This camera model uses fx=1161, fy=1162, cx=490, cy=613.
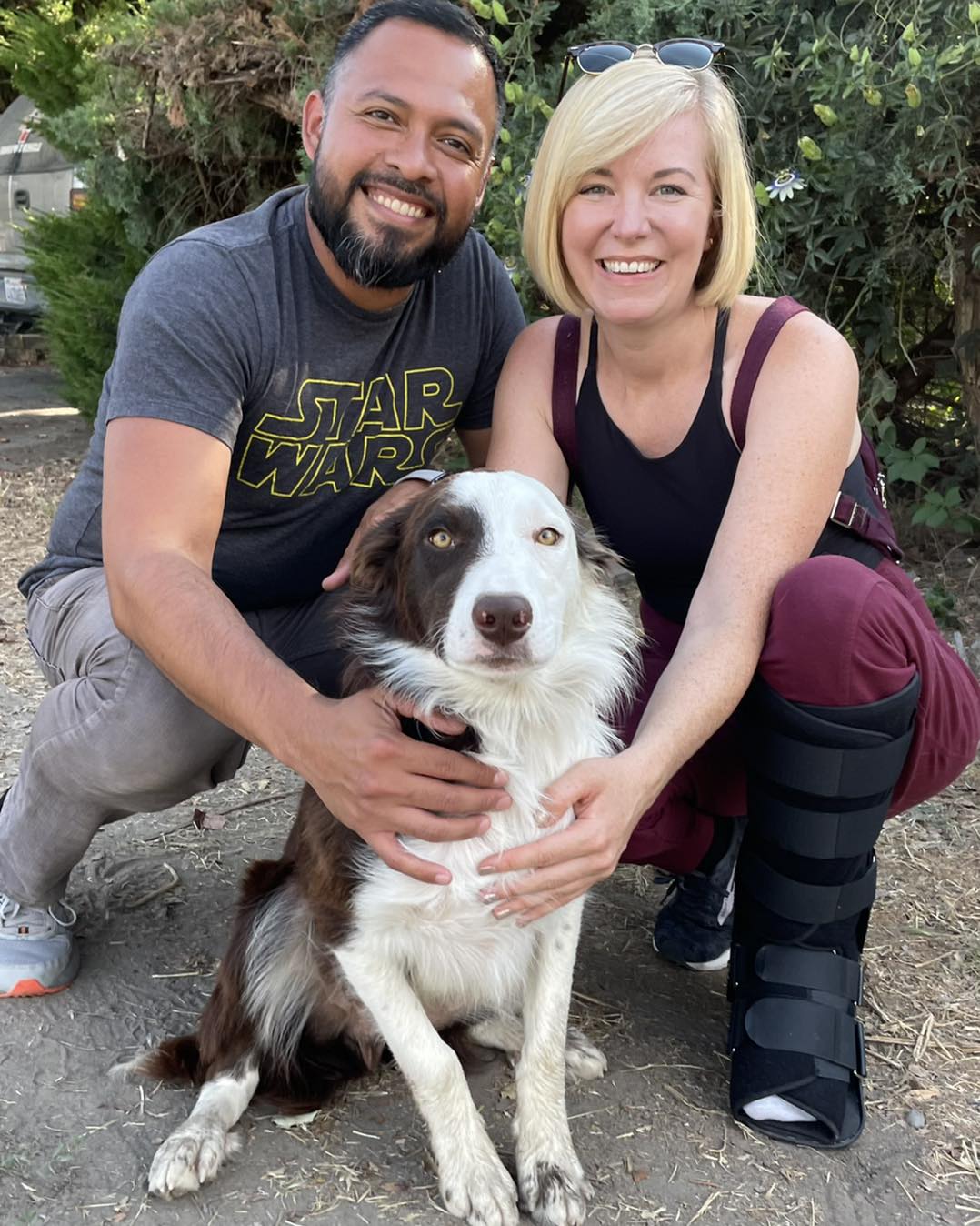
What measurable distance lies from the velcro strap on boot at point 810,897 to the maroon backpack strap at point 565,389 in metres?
1.01

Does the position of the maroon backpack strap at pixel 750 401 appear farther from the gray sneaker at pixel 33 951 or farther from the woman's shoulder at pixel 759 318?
the gray sneaker at pixel 33 951

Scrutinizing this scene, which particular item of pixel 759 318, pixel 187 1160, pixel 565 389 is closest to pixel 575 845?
pixel 187 1160

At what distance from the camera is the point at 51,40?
7.70m

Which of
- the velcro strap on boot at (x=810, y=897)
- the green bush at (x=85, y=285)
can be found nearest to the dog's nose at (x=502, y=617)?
the velcro strap on boot at (x=810, y=897)

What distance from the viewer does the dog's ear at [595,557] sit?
2271mm

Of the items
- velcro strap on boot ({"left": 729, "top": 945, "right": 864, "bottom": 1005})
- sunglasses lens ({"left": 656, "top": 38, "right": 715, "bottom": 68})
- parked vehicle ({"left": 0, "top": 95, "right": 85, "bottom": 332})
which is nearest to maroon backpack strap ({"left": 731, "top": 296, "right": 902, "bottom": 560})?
sunglasses lens ({"left": 656, "top": 38, "right": 715, "bottom": 68})

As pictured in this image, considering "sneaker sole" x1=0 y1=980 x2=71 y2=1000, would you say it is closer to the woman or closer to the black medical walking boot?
the woman

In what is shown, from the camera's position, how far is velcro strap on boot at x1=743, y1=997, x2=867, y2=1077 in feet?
7.46

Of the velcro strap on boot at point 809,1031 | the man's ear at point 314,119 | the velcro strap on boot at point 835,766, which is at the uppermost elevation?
the man's ear at point 314,119

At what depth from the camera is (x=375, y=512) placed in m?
2.63

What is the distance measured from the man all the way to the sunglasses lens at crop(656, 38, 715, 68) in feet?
1.69

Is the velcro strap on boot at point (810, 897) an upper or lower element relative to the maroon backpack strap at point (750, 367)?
lower

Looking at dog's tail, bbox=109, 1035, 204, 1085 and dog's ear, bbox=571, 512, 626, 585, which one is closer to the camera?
dog's ear, bbox=571, 512, 626, 585

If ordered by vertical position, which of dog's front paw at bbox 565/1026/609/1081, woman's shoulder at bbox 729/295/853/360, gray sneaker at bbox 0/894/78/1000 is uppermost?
woman's shoulder at bbox 729/295/853/360
